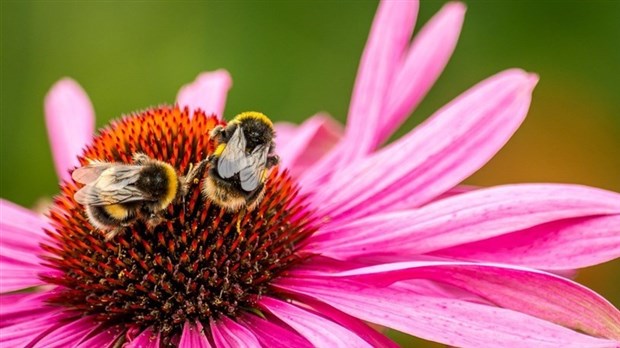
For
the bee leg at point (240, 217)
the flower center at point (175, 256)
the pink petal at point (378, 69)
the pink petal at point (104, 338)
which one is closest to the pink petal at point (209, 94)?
Result: the pink petal at point (378, 69)

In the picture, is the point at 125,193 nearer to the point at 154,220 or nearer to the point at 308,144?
the point at 154,220

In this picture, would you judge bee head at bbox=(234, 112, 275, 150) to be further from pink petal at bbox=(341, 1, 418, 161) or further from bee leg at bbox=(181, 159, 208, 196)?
pink petal at bbox=(341, 1, 418, 161)

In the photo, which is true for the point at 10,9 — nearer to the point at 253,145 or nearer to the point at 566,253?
the point at 253,145

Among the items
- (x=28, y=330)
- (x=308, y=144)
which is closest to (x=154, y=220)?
(x=28, y=330)

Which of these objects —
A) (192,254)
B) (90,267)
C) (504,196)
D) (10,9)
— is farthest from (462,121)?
(10,9)

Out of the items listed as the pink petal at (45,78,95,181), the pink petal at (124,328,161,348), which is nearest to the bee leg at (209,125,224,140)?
the pink petal at (124,328,161,348)
